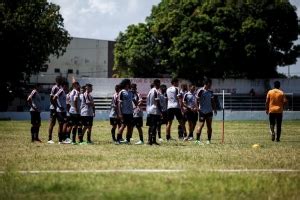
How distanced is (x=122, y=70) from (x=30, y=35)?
2465 centimetres

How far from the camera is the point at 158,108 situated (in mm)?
19672

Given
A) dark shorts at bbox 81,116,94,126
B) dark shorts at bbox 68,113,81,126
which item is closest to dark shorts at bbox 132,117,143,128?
dark shorts at bbox 81,116,94,126

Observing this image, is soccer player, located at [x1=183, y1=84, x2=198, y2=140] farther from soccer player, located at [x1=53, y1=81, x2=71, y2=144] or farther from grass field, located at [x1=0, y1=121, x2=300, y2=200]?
grass field, located at [x1=0, y1=121, x2=300, y2=200]

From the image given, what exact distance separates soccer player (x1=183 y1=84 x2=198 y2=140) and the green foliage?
4119 cm

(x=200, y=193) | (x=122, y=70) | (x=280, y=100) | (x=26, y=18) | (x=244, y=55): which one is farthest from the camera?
(x=122, y=70)

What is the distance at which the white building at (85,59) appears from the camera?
91438mm

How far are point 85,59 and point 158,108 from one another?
7364 centimetres

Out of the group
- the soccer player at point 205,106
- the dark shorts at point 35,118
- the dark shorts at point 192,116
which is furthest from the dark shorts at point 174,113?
the dark shorts at point 35,118

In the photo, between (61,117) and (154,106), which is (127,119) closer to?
(154,106)

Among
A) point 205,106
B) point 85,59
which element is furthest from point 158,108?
point 85,59

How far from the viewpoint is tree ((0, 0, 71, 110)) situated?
5666 cm

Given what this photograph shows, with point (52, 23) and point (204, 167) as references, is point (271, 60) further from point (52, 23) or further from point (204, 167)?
point (204, 167)

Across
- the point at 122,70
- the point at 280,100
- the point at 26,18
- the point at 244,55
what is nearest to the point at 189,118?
the point at 280,100

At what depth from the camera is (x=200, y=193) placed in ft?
28.1
